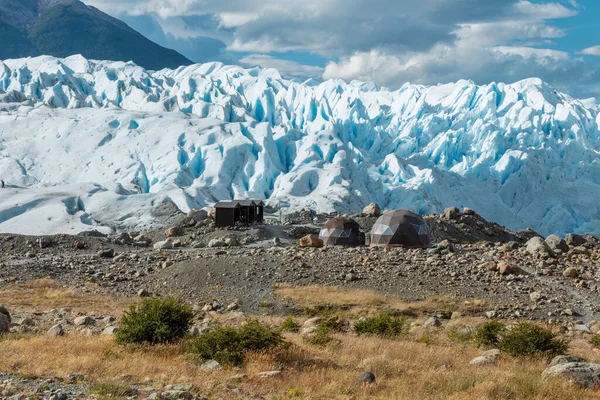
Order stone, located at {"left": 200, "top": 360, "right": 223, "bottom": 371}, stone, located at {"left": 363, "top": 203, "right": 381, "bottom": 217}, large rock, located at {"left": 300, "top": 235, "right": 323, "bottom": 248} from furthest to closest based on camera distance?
1. stone, located at {"left": 363, "top": 203, "right": 381, "bottom": 217}
2. large rock, located at {"left": 300, "top": 235, "right": 323, "bottom": 248}
3. stone, located at {"left": 200, "top": 360, "right": 223, "bottom": 371}

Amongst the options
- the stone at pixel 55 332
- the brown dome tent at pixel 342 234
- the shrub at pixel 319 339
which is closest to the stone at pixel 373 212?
the brown dome tent at pixel 342 234

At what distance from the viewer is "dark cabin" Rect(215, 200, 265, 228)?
129 feet

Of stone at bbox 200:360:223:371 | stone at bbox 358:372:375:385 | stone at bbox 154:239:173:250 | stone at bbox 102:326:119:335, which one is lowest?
stone at bbox 154:239:173:250

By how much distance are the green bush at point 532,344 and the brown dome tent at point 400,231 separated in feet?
66.4

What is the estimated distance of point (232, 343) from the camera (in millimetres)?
9688

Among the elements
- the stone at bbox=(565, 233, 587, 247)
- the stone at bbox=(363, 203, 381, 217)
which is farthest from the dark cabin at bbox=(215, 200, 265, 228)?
the stone at bbox=(565, 233, 587, 247)

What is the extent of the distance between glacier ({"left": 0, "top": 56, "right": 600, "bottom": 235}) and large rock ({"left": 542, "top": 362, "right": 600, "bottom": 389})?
127ft

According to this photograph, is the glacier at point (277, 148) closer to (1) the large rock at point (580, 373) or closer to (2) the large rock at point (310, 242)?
(2) the large rock at point (310, 242)

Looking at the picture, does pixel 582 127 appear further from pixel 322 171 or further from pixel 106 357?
pixel 106 357

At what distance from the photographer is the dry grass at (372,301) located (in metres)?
19.0

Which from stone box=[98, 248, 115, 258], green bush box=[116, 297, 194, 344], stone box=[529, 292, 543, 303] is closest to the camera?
green bush box=[116, 297, 194, 344]

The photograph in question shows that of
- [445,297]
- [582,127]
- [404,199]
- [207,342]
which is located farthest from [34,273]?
[582,127]

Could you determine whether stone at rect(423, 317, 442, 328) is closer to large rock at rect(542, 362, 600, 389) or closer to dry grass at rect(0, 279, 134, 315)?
large rock at rect(542, 362, 600, 389)

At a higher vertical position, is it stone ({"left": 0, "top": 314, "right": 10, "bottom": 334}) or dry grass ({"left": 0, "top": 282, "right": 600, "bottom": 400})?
dry grass ({"left": 0, "top": 282, "right": 600, "bottom": 400})
